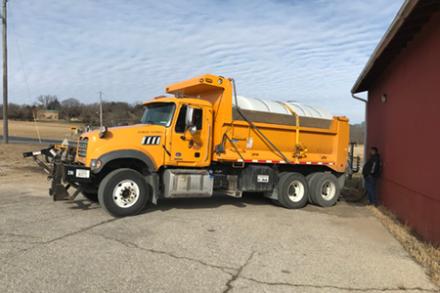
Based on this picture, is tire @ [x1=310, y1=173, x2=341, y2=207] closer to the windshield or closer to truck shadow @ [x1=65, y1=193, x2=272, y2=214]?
truck shadow @ [x1=65, y1=193, x2=272, y2=214]

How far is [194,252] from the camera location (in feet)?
19.8

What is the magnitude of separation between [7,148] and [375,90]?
1924 centimetres

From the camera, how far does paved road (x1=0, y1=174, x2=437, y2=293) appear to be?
4793mm

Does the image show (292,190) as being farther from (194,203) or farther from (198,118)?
(198,118)

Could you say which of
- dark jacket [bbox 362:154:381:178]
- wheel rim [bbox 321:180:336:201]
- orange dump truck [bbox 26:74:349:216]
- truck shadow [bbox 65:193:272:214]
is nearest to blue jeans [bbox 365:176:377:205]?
dark jacket [bbox 362:154:381:178]

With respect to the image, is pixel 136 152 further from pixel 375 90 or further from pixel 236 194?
pixel 375 90

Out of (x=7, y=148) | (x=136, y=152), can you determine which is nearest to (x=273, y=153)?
(x=136, y=152)

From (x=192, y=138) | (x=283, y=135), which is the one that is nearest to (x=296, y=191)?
(x=283, y=135)

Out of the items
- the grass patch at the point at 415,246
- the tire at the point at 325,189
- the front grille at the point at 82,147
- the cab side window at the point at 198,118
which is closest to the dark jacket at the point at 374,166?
the tire at the point at 325,189

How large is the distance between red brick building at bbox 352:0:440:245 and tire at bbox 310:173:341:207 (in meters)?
1.27

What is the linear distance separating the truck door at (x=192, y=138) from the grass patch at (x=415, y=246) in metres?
4.33

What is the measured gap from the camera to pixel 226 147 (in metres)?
9.62

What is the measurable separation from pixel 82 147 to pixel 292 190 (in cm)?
552

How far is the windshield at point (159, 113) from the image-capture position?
355 inches
